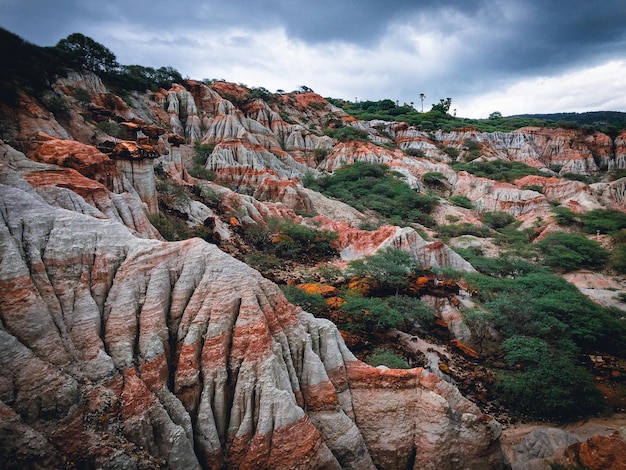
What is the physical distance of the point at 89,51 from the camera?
3753cm

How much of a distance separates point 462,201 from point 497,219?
5.71 metres

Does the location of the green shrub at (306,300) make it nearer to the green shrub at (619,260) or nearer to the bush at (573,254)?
the bush at (573,254)

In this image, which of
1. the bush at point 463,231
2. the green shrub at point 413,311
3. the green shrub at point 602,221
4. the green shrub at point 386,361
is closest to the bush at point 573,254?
the green shrub at point 602,221

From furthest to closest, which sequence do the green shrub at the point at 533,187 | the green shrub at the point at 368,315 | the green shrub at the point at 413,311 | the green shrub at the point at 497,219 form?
the green shrub at the point at 533,187 → the green shrub at the point at 497,219 → the green shrub at the point at 413,311 → the green shrub at the point at 368,315

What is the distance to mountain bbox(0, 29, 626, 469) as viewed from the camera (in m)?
5.16

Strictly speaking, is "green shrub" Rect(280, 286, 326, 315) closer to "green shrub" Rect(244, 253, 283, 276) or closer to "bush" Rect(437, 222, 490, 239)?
"green shrub" Rect(244, 253, 283, 276)

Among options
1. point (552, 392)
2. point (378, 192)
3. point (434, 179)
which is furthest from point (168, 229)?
point (434, 179)

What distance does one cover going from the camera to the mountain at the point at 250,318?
5160mm

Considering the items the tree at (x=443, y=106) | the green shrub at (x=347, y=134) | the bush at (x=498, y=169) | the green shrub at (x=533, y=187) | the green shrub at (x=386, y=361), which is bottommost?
the green shrub at (x=386, y=361)

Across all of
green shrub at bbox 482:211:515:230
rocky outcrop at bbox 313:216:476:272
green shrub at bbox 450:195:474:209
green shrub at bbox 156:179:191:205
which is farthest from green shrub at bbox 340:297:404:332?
green shrub at bbox 450:195:474:209

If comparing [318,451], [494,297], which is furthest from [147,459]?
[494,297]

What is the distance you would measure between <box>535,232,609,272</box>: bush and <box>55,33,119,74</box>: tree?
1858 inches

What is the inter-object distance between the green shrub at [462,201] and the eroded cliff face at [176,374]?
38.4 metres

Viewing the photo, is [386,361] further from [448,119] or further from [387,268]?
[448,119]
